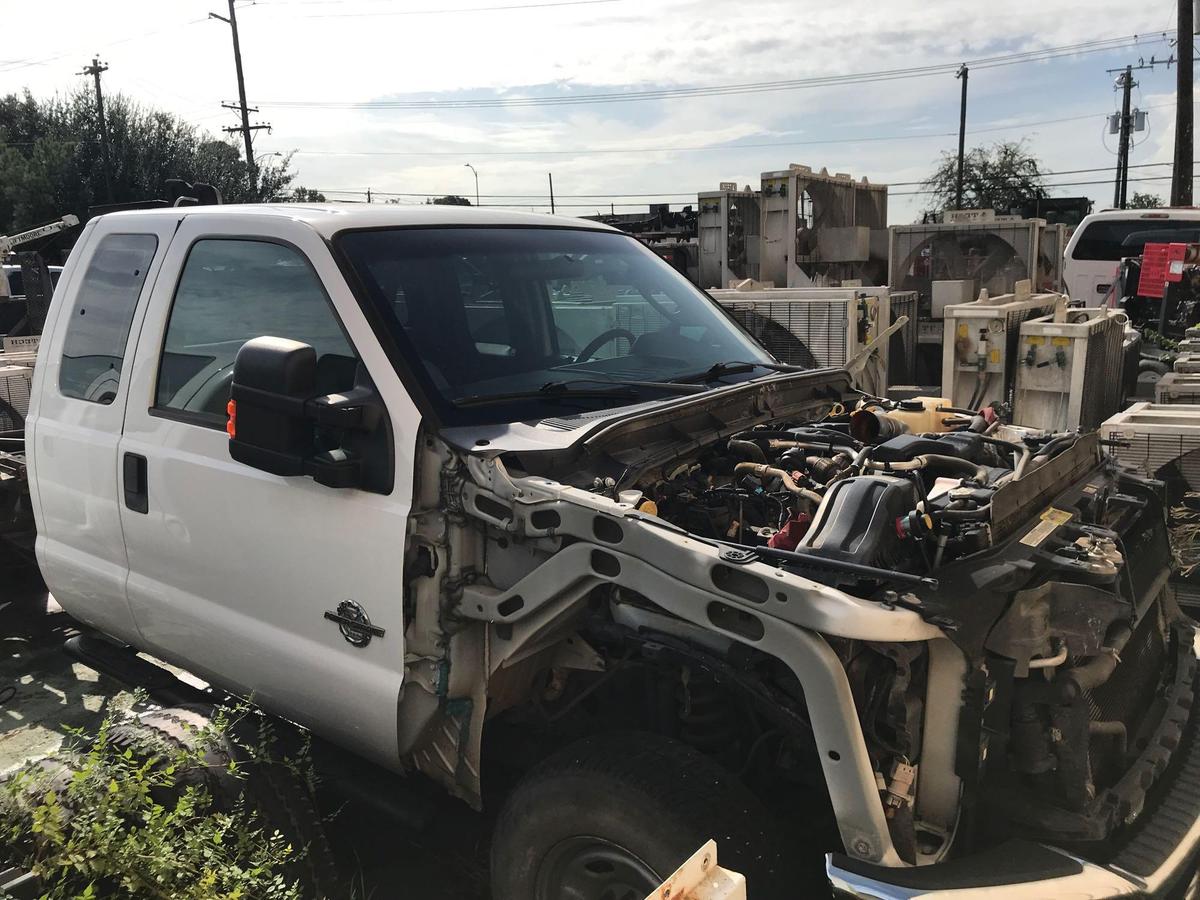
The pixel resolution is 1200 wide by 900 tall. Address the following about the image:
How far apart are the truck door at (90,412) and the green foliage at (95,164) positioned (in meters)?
33.7

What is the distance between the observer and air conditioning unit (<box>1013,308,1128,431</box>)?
24.4 ft

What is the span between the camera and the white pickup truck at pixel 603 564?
2.18 m

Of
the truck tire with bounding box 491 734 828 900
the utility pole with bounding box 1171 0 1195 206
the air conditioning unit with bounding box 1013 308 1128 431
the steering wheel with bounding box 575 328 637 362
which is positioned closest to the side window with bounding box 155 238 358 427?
the steering wheel with bounding box 575 328 637 362

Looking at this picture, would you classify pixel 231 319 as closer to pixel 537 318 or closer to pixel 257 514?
pixel 257 514

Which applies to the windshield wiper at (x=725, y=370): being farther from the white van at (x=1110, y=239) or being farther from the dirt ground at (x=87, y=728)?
the white van at (x=1110, y=239)

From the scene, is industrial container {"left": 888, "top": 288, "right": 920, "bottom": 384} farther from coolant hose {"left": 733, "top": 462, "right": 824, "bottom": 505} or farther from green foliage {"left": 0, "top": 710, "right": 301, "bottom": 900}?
green foliage {"left": 0, "top": 710, "right": 301, "bottom": 900}

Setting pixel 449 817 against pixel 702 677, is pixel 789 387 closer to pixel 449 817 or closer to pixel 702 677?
pixel 702 677

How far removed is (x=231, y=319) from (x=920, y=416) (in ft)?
8.21

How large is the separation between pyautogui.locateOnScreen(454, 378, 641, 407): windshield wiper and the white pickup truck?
0.4 inches

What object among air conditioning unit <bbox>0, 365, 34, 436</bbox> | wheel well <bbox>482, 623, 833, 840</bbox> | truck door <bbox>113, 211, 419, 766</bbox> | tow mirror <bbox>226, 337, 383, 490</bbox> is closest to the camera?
wheel well <bbox>482, 623, 833, 840</bbox>

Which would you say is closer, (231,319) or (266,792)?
(266,792)

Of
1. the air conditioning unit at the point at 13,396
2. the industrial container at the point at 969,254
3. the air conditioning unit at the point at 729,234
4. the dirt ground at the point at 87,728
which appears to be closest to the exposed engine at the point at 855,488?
the dirt ground at the point at 87,728

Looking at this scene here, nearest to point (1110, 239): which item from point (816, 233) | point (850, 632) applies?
point (816, 233)

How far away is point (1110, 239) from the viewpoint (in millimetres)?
15367
